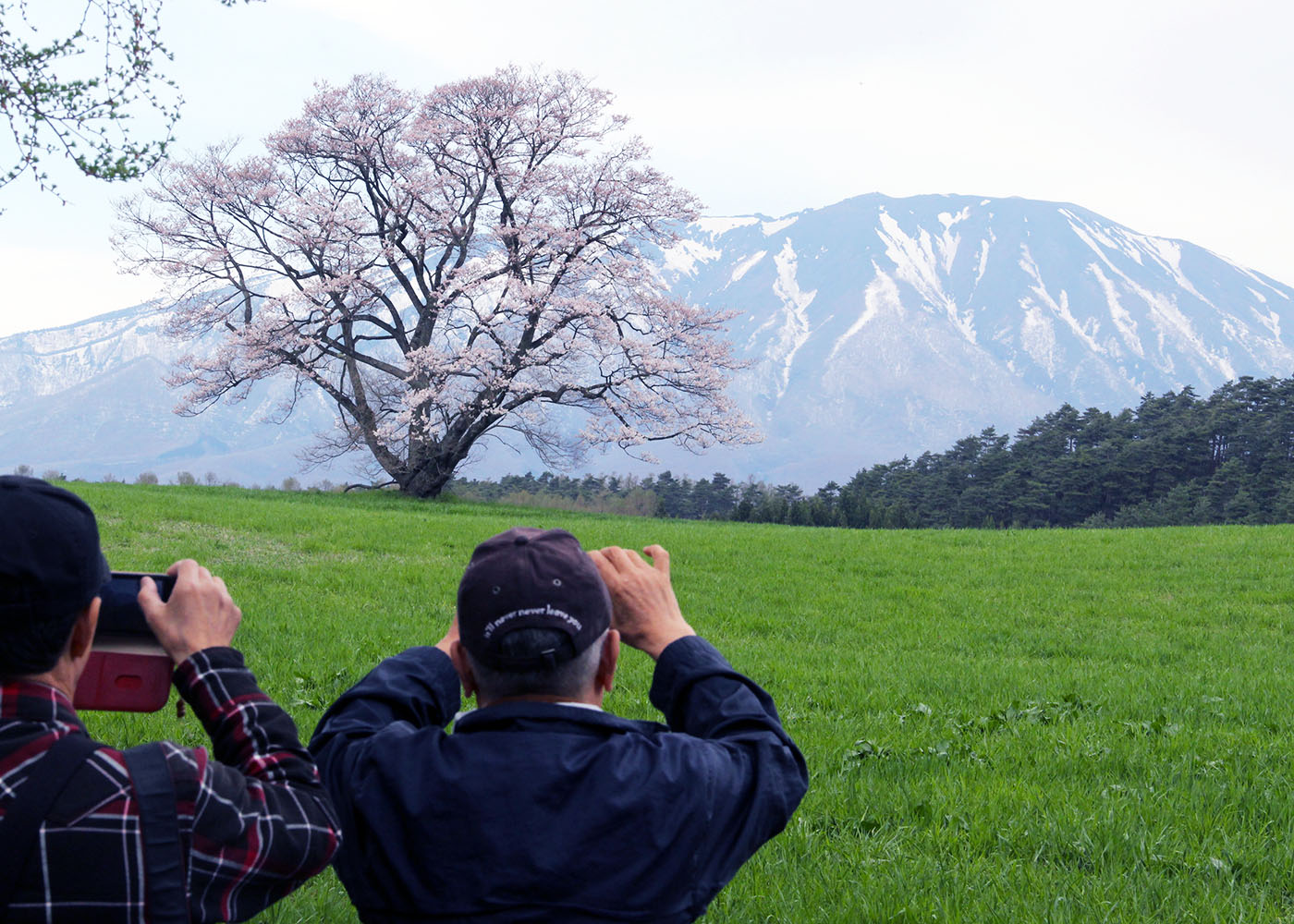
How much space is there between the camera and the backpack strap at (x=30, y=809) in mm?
1475

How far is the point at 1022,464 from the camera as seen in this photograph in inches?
2813

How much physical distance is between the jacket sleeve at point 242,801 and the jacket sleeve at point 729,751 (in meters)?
0.71

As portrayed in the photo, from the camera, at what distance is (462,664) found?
2125mm

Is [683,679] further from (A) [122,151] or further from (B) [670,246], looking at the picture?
(B) [670,246]

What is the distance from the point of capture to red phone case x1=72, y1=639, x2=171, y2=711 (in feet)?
5.74

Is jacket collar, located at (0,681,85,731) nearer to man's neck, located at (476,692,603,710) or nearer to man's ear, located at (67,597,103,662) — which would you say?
man's ear, located at (67,597,103,662)

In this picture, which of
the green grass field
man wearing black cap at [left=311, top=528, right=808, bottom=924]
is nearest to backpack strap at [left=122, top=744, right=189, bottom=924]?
man wearing black cap at [left=311, top=528, right=808, bottom=924]

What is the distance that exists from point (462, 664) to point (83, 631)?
0.73 m

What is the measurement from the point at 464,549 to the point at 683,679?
43.9 ft

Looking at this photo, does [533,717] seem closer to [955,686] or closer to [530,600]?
[530,600]

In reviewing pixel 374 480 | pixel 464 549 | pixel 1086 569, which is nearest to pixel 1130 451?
pixel 374 480

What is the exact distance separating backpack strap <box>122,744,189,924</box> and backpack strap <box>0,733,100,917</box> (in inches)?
3.4

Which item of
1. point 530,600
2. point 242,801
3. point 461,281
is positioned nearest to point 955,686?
point 530,600

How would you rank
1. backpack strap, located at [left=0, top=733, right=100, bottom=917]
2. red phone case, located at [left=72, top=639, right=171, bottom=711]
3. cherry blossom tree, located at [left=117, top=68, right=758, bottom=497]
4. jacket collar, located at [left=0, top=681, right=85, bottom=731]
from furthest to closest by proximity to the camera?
1. cherry blossom tree, located at [left=117, top=68, right=758, bottom=497]
2. red phone case, located at [left=72, top=639, right=171, bottom=711]
3. jacket collar, located at [left=0, top=681, right=85, bottom=731]
4. backpack strap, located at [left=0, top=733, right=100, bottom=917]
